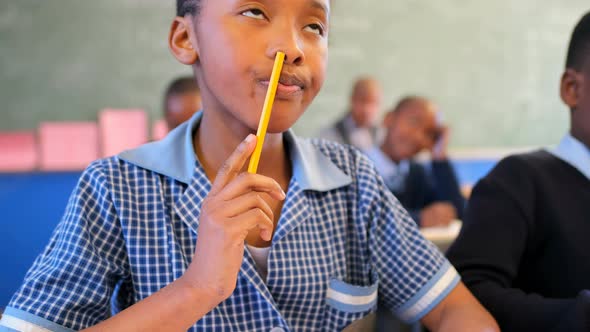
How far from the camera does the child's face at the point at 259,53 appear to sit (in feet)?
2.37

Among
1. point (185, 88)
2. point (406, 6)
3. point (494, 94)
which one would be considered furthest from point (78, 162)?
point (494, 94)

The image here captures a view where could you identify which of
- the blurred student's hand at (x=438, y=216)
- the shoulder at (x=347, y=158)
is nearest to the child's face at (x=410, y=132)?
the blurred student's hand at (x=438, y=216)

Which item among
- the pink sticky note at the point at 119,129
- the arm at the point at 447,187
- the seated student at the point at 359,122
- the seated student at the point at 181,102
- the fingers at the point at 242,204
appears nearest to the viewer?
the fingers at the point at 242,204

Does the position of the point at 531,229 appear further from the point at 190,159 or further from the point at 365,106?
the point at 365,106

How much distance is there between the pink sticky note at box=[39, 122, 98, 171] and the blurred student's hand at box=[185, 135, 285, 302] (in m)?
2.91

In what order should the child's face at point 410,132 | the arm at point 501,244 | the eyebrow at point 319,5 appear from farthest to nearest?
the child's face at point 410,132, the arm at point 501,244, the eyebrow at point 319,5

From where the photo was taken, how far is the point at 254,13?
73 centimetres

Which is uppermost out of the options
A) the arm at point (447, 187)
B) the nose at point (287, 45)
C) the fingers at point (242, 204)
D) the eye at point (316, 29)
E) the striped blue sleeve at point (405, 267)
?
the eye at point (316, 29)

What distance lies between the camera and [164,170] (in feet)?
2.71

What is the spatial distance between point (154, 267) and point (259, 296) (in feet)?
0.49

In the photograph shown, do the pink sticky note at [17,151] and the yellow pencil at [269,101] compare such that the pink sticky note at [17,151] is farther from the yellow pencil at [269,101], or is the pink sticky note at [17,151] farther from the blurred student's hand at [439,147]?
the yellow pencil at [269,101]

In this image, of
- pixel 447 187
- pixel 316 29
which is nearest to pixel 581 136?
pixel 316 29

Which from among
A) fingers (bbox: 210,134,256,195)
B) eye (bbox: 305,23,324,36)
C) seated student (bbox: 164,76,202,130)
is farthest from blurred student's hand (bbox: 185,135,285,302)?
seated student (bbox: 164,76,202,130)

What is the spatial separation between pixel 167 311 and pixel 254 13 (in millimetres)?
380
